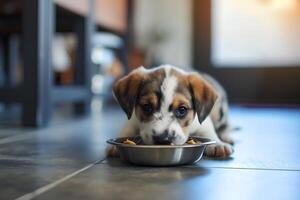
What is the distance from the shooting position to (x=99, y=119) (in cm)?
304

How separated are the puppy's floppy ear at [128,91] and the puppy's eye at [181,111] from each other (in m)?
0.14

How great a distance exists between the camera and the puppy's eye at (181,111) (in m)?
1.45

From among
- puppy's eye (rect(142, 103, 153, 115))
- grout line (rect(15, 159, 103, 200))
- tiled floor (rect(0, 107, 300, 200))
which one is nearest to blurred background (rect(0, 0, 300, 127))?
tiled floor (rect(0, 107, 300, 200))

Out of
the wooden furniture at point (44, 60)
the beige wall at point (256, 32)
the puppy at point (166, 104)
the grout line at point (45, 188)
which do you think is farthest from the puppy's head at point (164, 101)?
the beige wall at point (256, 32)

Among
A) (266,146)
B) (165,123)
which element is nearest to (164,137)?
(165,123)

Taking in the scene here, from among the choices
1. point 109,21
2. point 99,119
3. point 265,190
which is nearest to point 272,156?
point 265,190

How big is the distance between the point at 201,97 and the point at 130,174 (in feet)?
1.29

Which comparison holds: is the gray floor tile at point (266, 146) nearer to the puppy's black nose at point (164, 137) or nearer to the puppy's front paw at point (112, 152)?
the puppy's black nose at point (164, 137)

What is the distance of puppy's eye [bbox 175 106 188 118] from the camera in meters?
1.45

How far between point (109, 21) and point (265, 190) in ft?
9.91

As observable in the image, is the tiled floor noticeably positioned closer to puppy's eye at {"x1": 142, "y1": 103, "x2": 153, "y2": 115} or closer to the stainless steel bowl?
the stainless steel bowl

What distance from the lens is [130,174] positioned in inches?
49.3

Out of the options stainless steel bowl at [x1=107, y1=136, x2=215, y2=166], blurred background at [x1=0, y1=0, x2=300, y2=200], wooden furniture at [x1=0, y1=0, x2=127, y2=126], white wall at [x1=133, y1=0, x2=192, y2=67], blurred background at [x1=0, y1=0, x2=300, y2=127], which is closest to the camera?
blurred background at [x1=0, y1=0, x2=300, y2=200]

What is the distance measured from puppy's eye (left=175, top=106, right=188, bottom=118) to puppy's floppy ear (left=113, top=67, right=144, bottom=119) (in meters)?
0.14
